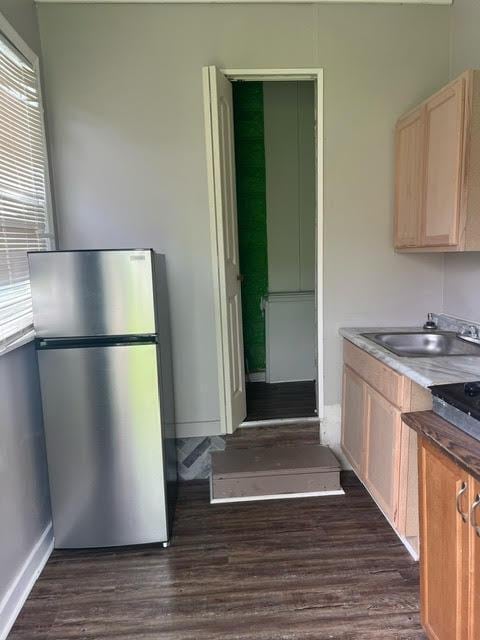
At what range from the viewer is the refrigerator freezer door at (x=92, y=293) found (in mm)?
2008

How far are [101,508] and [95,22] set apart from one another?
2680mm

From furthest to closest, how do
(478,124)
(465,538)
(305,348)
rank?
(305,348) < (478,124) < (465,538)

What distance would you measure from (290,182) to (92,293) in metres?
2.51

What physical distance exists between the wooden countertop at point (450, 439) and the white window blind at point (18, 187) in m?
1.63

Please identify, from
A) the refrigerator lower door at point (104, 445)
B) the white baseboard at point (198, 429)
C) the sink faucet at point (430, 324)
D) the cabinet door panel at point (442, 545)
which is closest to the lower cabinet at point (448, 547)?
the cabinet door panel at point (442, 545)

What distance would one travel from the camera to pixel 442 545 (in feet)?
4.42

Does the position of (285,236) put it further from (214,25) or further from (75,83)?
(75,83)

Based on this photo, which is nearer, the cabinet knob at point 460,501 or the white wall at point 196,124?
the cabinet knob at point 460,501

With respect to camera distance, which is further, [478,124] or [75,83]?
[75,83]

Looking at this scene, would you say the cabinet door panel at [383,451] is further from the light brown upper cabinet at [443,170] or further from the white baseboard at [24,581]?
the white baseboard at [24,581]

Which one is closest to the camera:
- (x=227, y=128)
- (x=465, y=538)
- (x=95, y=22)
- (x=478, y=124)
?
(x=465, y=538)

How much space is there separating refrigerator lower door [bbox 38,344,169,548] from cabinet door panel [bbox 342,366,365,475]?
112cm

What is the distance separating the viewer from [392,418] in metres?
2.04

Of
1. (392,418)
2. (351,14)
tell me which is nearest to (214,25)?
(351,14)
